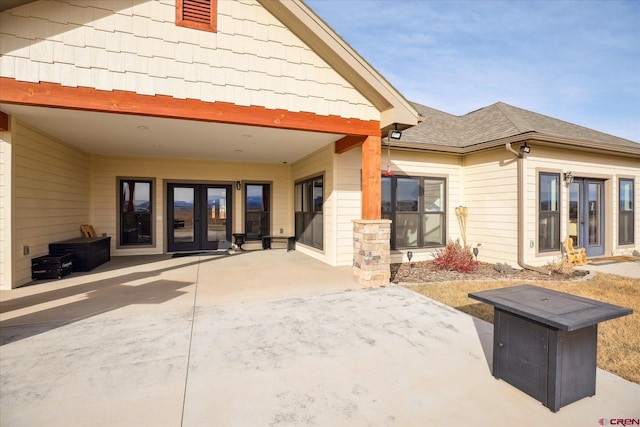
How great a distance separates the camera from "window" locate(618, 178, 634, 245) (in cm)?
929

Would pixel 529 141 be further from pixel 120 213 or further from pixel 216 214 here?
pixel 120 213

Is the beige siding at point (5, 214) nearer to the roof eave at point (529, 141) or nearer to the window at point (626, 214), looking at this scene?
the roof eave at point (529, 141)

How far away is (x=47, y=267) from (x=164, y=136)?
11.1 feet

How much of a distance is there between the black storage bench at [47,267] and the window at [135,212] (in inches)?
129

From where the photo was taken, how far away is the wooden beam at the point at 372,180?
5.62m

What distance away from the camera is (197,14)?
474 cm

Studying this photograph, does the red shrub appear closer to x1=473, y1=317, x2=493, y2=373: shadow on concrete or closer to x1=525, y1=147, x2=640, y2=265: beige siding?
x1=525, y1=147, x2=640, y2=265: beige siding

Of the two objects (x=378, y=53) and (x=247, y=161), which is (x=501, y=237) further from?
(x=378, y=53)

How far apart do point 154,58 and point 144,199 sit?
6145mm

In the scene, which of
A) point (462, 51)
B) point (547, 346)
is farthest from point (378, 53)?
point (547, 346)

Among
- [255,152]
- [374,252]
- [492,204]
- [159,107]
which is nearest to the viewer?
[159,107]

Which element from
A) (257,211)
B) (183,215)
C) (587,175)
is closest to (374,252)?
Result: (257,211)

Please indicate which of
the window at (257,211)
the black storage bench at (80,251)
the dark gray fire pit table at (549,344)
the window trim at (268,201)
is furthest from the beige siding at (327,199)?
the black storage bench at (80,251)

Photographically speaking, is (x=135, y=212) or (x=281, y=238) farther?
(x=281, y=238)
